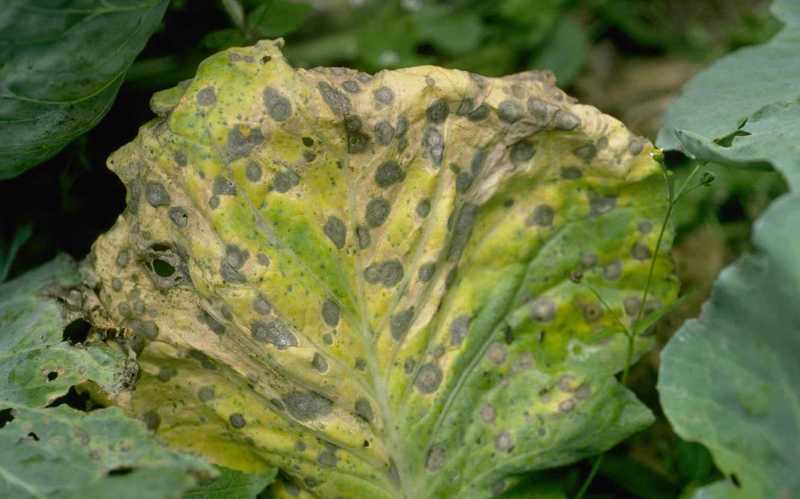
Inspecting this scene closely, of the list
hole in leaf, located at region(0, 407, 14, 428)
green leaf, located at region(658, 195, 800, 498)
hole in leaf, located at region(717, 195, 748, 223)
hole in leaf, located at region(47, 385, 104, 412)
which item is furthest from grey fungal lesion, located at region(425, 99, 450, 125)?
hole in leaf, located at region(717, 195, 748, 223)

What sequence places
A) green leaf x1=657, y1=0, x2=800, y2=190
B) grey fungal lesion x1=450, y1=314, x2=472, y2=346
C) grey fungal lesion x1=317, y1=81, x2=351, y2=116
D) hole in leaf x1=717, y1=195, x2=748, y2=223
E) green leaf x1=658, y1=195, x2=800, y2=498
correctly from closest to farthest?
green leaf x1=658, y1=195, x2=800, y2=498
green leaf x1=657, y1=0, x2=800, y2=190
grey fungal lesion x1=317, y1=81, x2=351, y2=116
grey fungal lesion x1=450, y1=314, x2=472, y2=346
hole in leaf x1=717, y1=195, x2=748, y2=223

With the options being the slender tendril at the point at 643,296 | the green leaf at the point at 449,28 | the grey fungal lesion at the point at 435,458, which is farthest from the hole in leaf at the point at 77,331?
the green leaf at the point at 449,28

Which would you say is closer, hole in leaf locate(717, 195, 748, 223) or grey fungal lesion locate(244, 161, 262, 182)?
grey fungal lesion locate(244, 161, 262, 182)

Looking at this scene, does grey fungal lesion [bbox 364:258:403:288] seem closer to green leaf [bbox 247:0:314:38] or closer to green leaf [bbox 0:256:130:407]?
green leaf [bbox 0:256:130:407]

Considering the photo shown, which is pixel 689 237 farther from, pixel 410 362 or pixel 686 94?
pixel 410 362

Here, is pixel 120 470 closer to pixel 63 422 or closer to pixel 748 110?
pixel 63 422
